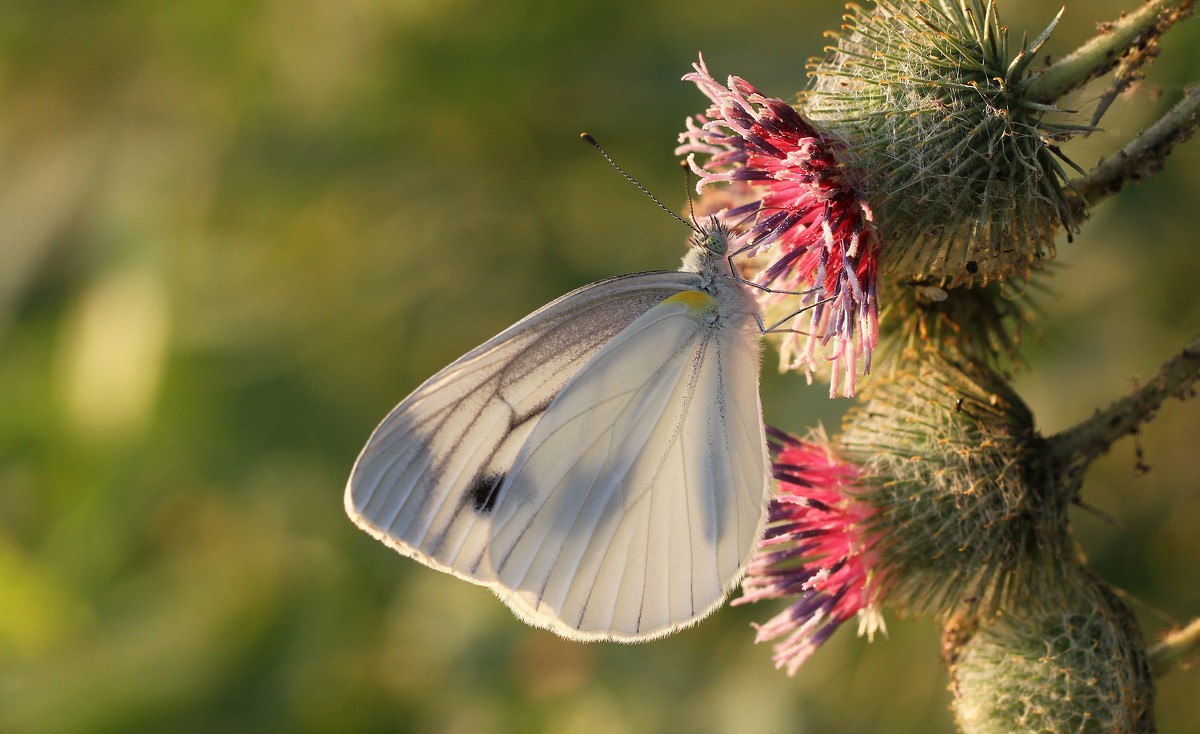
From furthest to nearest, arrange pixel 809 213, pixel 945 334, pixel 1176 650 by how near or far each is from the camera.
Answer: pixel 945 334, pixel 1176 650, pixel 809 213

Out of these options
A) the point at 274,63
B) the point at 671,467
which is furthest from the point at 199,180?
the point at 671,467

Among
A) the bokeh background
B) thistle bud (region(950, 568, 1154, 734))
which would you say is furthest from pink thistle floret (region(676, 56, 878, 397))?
the bokeh background

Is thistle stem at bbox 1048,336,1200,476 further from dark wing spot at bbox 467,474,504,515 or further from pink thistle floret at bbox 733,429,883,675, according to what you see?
dark wing spot at bbox 467,474,504,515

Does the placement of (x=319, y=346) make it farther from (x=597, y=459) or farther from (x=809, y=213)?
(x=809, y=213)

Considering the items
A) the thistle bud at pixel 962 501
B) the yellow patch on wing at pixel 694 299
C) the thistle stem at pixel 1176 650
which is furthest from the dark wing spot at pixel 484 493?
the thistle stem at pixel 1176 650

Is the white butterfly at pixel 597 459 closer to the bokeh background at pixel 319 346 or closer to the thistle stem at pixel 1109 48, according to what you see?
the thistle stem at pixel 1109 48

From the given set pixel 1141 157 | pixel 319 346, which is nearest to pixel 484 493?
pixel 1141 157
